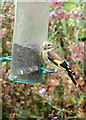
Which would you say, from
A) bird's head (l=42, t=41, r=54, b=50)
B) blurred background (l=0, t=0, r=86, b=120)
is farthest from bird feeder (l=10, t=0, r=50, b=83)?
blurred background (l=0, t=0, r=86, b=120)

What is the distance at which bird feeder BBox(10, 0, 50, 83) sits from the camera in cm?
264

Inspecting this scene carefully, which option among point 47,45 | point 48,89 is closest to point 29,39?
point 47,45

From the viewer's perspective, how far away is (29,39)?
2725 millimetres

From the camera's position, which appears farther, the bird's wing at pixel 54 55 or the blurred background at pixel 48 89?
the blurred background at pixel 48 89

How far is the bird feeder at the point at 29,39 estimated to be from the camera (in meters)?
2.64

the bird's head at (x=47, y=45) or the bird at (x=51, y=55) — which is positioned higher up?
the bird's head at (x=47, y=45)

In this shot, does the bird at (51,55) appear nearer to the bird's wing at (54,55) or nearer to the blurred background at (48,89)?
the bird's wing at (54,55)

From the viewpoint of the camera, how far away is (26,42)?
2.74 m

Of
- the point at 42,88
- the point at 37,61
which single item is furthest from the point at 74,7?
the point at 37,61

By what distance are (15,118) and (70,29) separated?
134cm

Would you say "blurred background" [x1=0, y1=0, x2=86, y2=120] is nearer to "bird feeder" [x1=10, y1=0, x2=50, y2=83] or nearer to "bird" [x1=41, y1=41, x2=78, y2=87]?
"bird feeder" [x1=10, y1=0, x2=50, y2=83]

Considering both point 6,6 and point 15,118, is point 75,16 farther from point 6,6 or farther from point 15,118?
point 15,118

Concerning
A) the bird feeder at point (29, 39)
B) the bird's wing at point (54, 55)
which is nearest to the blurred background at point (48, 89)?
the bird feeder at point (29, 39)

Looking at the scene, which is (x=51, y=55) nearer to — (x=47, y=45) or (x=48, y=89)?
(x=47, y=45)
